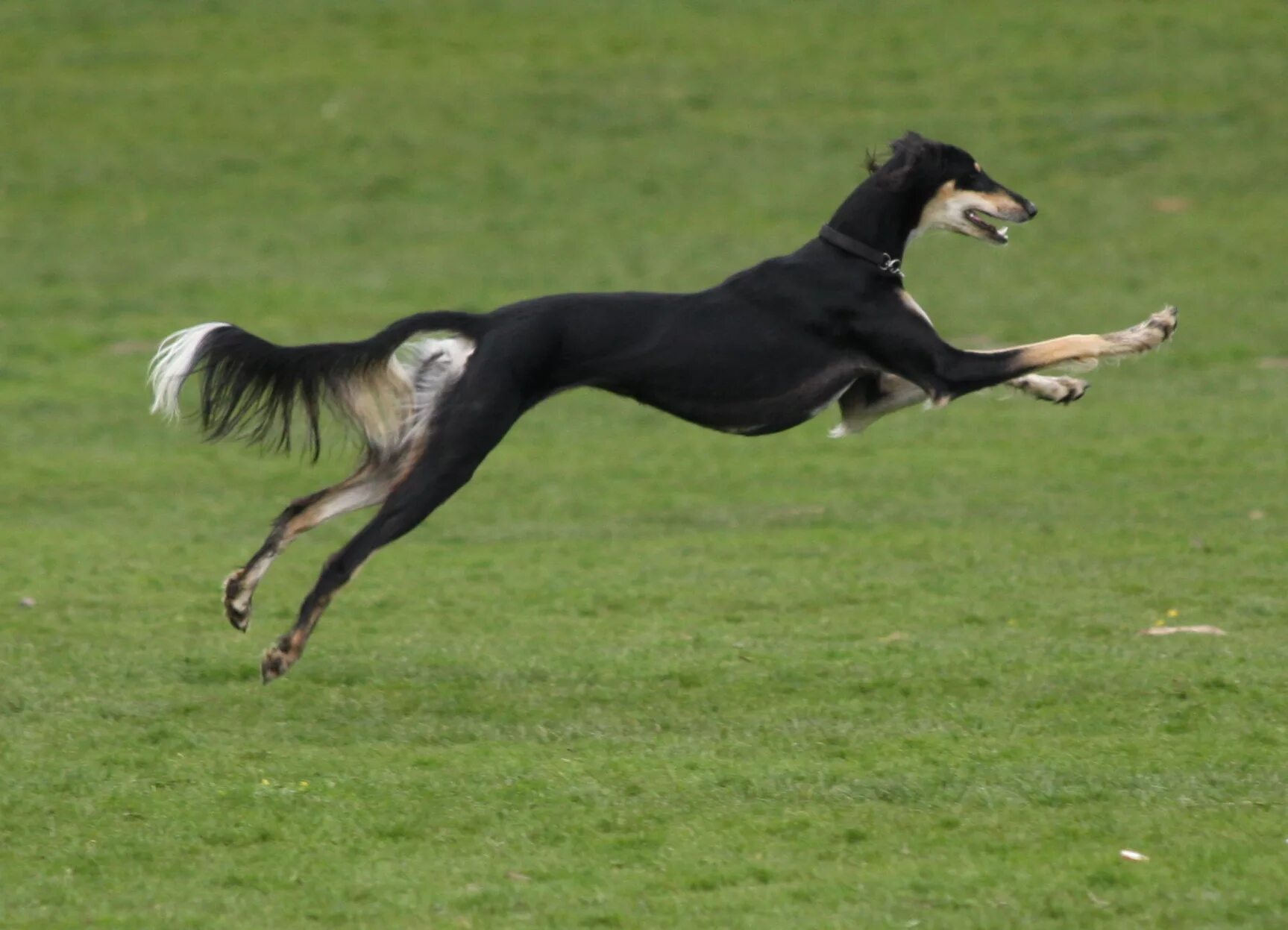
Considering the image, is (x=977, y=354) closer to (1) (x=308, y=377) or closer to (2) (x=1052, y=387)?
(2) (x=1052, y=387)

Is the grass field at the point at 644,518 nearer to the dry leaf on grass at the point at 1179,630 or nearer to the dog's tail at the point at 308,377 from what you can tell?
the dry leaf on grass at the point at 1179,630

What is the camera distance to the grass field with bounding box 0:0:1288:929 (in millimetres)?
6973

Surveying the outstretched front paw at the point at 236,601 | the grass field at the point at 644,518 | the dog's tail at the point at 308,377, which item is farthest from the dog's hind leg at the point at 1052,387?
the outstretched front paw at the point at 236,601

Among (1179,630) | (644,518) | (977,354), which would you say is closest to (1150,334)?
(977,354)

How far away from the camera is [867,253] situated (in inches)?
334

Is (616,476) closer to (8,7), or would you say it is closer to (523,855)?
(523,855)

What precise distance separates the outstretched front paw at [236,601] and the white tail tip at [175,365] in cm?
78

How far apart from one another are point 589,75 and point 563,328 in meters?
→ 25.4

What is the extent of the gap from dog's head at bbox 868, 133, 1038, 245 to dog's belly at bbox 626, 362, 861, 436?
79cm

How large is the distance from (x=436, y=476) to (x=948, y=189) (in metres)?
2.62

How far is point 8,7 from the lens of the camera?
3550 centimetres

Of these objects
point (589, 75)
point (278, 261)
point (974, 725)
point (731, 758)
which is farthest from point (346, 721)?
point (589, 75)

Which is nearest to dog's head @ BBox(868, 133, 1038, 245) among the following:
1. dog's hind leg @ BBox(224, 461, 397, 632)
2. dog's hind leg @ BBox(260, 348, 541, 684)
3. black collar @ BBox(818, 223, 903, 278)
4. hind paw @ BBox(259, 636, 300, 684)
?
black collar @ BBox(818, 223, 903, 278)

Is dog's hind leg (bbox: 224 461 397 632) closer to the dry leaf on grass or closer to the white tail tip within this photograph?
the white tail tip
